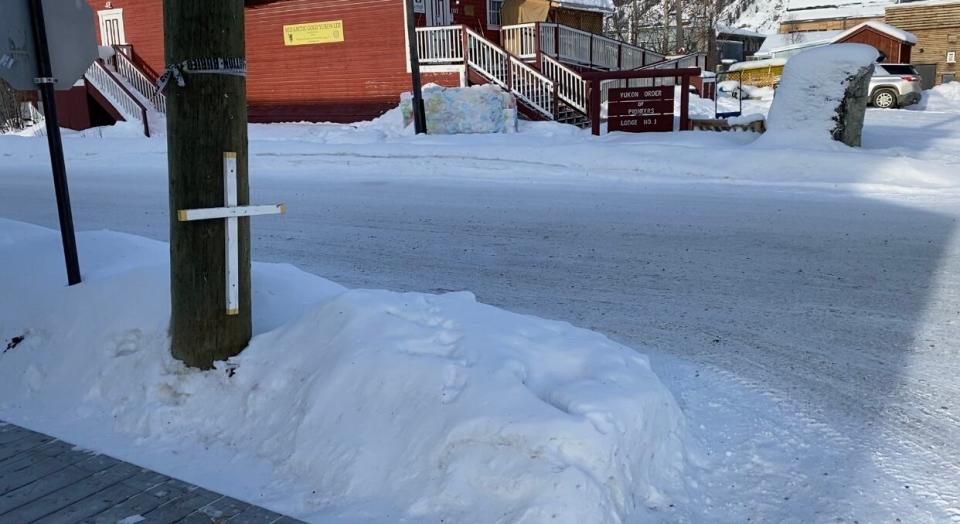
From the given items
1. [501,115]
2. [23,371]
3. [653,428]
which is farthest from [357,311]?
[501,115]

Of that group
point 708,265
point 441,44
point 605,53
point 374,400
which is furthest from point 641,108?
point 374,400

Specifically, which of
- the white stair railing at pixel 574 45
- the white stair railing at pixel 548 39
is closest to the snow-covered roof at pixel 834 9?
the white stair railing at pixel 574 45

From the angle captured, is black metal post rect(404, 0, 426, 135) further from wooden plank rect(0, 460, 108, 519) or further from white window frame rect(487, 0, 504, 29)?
wooden plank rect(0, 460, 108, 519)

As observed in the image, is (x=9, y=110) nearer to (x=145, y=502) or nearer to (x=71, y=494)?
(x=71, y=494)

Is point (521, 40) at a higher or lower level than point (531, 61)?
higher

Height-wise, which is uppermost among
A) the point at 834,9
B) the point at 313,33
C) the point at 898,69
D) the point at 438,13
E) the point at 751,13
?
the point at 751,13

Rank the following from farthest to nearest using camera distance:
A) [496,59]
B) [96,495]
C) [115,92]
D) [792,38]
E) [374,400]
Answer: [792,38], [115,92], [496,59], [374,400], [96,495]

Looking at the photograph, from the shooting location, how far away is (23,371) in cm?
479

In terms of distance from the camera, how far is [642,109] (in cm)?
1584

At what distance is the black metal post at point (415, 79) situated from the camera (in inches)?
693

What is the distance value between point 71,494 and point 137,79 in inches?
987

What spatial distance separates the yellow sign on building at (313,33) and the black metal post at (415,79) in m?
5.34

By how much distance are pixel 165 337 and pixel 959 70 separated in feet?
138

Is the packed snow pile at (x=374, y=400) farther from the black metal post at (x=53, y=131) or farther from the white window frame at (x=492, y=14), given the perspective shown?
the white window frame at (x=492, y=14)
